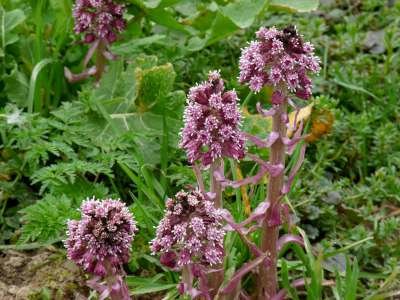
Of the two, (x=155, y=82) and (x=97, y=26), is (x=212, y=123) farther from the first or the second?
(x=97, y=26)

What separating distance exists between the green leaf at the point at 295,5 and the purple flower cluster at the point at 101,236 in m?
2.19

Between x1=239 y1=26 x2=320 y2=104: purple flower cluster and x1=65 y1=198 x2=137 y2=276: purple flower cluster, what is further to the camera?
x1=239 y1=26 x2=320 y2=104: purple flower cluster

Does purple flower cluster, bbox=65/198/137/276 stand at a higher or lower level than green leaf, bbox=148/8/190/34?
lower

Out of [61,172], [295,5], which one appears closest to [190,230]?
[61,172]

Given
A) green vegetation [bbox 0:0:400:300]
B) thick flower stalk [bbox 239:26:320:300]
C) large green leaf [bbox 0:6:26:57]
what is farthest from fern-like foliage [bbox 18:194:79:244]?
large green leaf [bbox 0:6:26:57]

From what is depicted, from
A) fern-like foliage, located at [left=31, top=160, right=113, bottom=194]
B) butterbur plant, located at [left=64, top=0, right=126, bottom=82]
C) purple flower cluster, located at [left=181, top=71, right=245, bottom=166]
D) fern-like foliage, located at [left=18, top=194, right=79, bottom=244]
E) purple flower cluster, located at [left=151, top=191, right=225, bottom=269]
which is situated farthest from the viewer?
butterbur plant, located at [left=64, top=0, right=126, bottom=82]

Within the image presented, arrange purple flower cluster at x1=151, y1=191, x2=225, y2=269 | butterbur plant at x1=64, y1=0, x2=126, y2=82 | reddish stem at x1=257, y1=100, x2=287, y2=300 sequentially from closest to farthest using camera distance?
1. purple flower cluster at x1=151, y1=191, x2=225, y2=269
2. reddish stem at x1=257, y1=100, x2=287, y2=300
3. butterbur plant at x1=64, y1=0, x2=126, y2=82

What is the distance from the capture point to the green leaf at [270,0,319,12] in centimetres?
404

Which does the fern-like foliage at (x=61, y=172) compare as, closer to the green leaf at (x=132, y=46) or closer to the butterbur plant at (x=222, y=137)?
the butterbur plant at (x=222, y=137)

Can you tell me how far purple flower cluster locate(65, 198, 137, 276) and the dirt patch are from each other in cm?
69

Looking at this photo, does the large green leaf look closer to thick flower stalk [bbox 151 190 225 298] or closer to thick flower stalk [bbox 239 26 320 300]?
thick flower stalk [bbox 239 26 320 300]

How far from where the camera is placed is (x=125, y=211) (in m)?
2.27

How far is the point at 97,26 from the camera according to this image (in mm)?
3771

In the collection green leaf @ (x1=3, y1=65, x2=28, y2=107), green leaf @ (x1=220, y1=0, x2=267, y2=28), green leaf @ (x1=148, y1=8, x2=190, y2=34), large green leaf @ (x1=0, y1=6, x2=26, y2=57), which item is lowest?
green leaf @ (x1=3, y1=65, x2=28, y2=107)
